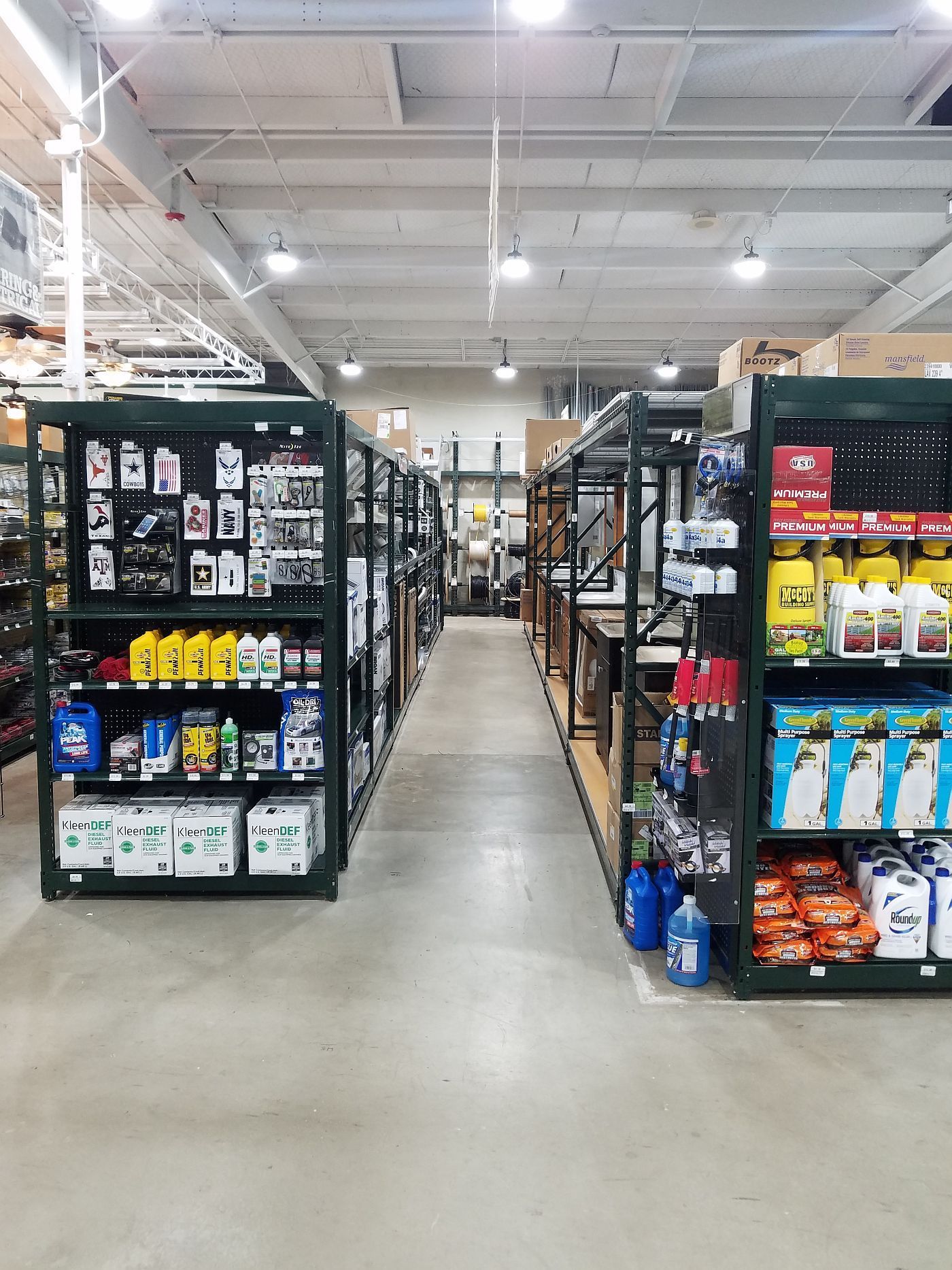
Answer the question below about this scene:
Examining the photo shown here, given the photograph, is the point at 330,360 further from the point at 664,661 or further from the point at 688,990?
the point at 688,990

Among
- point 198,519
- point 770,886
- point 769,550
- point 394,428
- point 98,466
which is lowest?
point 770,886

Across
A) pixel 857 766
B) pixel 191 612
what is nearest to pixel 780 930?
pixel 857 766

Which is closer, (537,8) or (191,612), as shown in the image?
(191,612)

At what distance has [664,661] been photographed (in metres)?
3.66

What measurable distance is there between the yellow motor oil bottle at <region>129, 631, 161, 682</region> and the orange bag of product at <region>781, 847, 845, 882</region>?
8.86 feet

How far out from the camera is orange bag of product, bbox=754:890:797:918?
2762mm

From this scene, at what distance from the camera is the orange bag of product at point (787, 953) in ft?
9.02

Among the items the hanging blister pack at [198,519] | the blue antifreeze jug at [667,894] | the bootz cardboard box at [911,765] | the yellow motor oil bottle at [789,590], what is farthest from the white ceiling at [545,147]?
the blue antifreeze jug at [667,894]

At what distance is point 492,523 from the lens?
49.0 feet

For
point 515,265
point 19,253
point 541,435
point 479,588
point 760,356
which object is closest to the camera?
point 760,356

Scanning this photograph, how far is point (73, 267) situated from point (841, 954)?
189 inches

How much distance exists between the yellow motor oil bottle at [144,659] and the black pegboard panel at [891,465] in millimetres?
2702

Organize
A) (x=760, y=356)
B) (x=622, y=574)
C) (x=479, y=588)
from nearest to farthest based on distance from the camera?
(x=760, y=356)
(x=622, y=574)
(x=479, y=588)

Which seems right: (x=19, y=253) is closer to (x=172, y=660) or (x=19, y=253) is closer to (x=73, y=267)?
(x=73, y=267)
